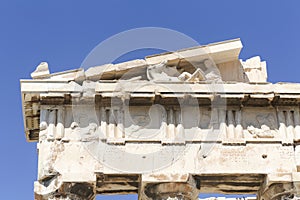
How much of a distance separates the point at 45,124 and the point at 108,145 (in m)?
1.37

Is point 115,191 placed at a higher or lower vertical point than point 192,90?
lower

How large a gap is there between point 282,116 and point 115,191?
3.88 m

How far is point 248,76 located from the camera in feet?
55.6

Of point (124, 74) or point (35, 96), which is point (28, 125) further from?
point (124, 74)

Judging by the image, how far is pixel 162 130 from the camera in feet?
51.2

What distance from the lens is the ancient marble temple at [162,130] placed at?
1514cm

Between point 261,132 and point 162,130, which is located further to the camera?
point 261,132

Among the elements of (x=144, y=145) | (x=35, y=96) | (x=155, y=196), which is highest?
(x=35, y=96)

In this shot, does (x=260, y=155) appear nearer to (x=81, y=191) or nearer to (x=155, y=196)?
(x=155, y=196)

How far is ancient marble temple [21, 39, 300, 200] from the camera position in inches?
596

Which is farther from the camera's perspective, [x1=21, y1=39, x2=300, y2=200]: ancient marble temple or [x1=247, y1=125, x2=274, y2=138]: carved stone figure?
[x1=247, y1=125, x2=274, y2=138]: carved stone figure

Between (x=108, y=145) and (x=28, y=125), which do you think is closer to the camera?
(x=108, y=145)

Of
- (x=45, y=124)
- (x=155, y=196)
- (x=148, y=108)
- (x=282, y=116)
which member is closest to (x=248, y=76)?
(x=282, y=116)

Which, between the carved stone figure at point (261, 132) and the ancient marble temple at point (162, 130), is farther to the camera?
the carved stone figure at point (261, 132)
